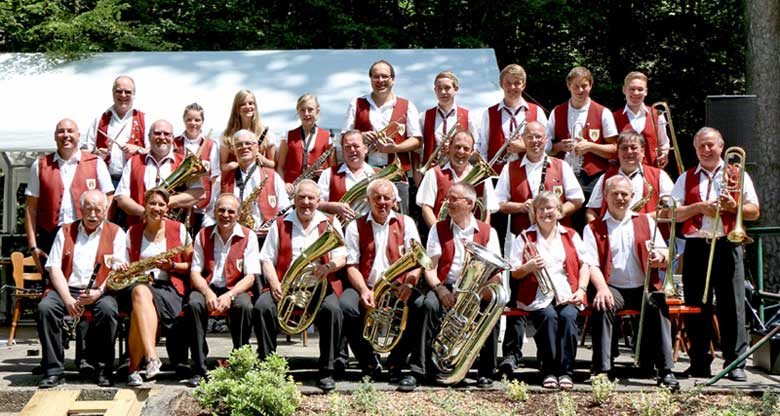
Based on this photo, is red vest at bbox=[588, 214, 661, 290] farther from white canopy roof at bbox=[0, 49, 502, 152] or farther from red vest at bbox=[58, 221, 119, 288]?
red vest at bbox=[58, 221, 119, 288]

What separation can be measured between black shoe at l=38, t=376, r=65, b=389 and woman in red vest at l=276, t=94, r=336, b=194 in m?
2.51

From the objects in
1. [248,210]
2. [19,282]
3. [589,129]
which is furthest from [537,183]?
[19,282]

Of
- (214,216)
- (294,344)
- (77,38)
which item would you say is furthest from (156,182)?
(77,38)

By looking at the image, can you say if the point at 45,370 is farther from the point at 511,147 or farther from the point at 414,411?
the point at 511,147

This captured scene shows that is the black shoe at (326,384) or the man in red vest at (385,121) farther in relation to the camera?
the man in red vest at (385,121)

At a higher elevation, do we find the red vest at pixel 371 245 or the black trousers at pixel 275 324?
the red vest at pixel 371 245

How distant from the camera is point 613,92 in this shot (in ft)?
47.9

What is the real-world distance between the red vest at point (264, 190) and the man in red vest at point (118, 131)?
0.78 meters

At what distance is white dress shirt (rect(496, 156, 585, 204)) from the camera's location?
298 inches

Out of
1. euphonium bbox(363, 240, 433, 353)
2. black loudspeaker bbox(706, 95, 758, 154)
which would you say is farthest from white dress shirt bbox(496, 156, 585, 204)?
black loudspeaker bbox(706, 95, 758, 154)

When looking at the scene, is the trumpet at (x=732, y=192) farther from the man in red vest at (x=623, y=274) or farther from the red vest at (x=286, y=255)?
the red vest at (x=286, y=255)

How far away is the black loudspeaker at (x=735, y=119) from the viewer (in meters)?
8.19

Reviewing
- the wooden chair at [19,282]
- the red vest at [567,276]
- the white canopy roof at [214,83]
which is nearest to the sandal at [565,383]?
the red vest at [567,276]

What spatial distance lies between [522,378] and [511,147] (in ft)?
6.18
